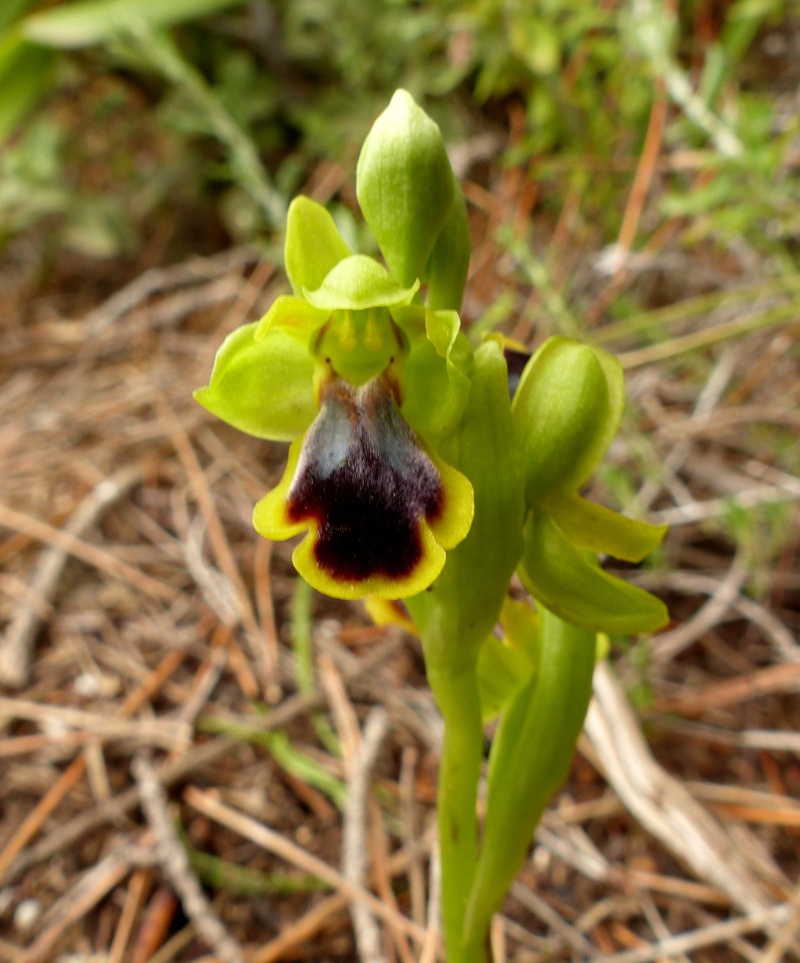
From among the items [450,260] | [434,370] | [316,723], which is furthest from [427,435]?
[316,723]

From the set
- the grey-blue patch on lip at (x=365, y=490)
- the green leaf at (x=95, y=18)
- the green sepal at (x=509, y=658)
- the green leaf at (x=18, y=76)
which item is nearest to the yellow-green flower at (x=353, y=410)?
the grey-blue patch on lip at (x=365, y=490)

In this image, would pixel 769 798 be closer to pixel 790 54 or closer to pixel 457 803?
pixel 457 803

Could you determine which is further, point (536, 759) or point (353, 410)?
point (536, 759)

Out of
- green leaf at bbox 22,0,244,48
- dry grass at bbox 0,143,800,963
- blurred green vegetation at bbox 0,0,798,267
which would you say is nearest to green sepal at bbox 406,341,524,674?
dry grass at bbox 0,143,800,963

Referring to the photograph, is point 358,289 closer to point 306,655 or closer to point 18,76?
point 306,655

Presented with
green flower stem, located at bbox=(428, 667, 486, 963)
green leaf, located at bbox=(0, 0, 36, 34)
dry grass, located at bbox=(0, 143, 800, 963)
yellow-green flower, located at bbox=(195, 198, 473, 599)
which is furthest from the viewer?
green leaf, located at bbox=(0, 0, 36, 34)

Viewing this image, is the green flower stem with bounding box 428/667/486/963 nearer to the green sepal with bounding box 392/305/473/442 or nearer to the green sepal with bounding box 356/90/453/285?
the green sepal with bounding box 392/305/473/442
